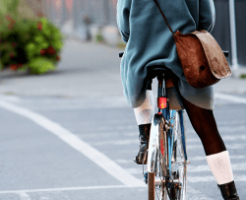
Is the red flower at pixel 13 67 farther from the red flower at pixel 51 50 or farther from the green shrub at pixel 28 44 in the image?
→ the red flower at pixel 51 50

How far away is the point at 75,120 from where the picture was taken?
895cm

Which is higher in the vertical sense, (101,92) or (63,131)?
(63,131)

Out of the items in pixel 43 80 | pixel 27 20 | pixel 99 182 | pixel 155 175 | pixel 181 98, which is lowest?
pixel 43 80

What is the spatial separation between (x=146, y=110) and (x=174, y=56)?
1.95 ft

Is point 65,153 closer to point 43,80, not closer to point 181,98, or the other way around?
point 181,98

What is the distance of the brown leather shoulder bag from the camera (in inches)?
130

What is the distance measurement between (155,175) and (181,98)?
526mm

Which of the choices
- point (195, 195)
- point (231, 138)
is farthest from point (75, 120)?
point (195, 195)

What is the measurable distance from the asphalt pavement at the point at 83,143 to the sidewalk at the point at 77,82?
24 millimetres

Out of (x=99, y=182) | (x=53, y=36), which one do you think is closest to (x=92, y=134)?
(x=99, y=182)

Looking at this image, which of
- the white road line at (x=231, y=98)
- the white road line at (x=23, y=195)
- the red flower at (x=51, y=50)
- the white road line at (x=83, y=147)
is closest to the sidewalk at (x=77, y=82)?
the white road line at (x=231, y=98)

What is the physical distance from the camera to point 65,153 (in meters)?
6.71

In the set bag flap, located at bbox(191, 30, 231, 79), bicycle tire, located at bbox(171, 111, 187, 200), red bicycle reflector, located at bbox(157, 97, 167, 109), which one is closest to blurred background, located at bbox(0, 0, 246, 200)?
bicycle tire, located at bbox(171, 111, 187, 200)

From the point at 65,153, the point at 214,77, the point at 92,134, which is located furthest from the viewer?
the point at 92,134
